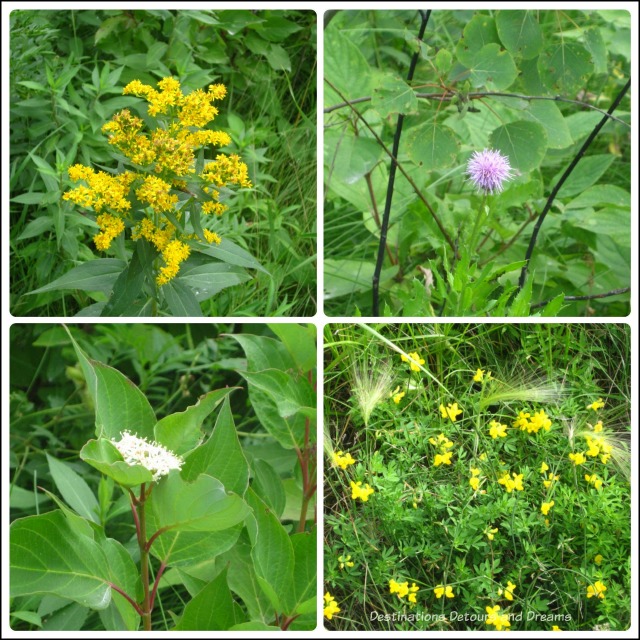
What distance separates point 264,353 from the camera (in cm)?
121

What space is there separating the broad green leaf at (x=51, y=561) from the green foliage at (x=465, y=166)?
57 centimetres

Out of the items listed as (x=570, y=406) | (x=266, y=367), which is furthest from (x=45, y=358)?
(x=570, y=406)

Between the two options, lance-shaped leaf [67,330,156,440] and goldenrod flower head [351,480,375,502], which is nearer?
lance-shaped leaf [67,330,156,440]

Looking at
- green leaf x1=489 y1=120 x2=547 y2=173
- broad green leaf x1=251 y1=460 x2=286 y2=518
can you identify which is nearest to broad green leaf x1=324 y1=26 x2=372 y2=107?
green leaf x1=489 y1=120 x2=547 y2=173

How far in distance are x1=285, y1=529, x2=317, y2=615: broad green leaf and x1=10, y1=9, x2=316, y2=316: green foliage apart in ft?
1.35

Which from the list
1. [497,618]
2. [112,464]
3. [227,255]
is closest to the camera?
[112,464]

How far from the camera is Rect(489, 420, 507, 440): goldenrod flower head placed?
4.11 ft

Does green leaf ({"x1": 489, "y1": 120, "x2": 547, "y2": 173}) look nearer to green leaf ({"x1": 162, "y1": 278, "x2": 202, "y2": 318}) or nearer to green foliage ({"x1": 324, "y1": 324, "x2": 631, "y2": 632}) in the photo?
green foliage ({"x1": 324, "y1": 324, "x2": 631, "y2": 632})

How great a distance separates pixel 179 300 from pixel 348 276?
0.43 meters

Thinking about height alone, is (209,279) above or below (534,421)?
above

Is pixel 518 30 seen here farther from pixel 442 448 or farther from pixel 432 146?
pixel 442 448

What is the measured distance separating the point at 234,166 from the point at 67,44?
74cm

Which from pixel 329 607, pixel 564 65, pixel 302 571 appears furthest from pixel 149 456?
pixel 564 65

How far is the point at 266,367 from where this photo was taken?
3.99ft
